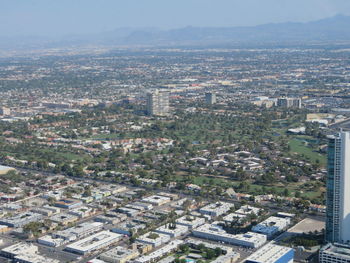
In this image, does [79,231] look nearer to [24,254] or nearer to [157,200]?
[24,254]

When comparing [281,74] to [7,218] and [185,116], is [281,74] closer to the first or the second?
[185,116]

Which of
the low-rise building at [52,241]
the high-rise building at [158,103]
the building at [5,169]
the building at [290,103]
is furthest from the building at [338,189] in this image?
the building at [290,103]

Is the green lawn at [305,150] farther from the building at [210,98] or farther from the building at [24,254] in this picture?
the building at [24,254]

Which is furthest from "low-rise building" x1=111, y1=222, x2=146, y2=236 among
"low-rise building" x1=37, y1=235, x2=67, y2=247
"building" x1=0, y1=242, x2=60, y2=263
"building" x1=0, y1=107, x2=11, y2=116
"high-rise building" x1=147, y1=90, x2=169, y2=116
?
"building" x1=0, y1=107, x2=11, y2=116

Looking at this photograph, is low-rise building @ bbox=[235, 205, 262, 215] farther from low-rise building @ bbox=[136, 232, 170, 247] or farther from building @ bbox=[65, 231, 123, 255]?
building @ bbox=[65, 231, 123, 255]

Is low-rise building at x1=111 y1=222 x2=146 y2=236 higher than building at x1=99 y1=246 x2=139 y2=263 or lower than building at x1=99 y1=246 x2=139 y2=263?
lower

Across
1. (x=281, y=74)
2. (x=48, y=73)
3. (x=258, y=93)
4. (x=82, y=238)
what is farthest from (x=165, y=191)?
(x=48, y=73)

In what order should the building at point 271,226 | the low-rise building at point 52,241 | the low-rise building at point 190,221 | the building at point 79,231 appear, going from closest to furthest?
1. the low-rise building at point 52,241
2. the building at point 79,231
3. the building at point 271,226
4. the low-rise building at point 190,221
